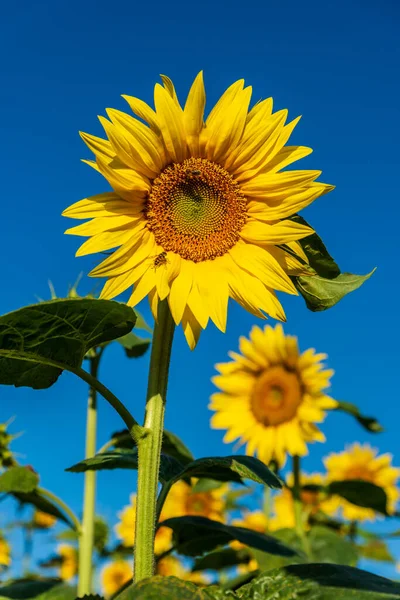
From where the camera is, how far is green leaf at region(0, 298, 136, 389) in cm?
162

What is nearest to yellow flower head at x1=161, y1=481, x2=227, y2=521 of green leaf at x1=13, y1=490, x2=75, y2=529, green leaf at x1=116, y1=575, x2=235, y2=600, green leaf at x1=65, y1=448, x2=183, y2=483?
green leaf at x1=13, y1=490, x2=75, y2=529

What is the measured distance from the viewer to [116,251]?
217cm

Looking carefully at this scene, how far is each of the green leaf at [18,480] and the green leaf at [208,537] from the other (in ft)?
2.12

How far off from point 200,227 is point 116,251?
35cm

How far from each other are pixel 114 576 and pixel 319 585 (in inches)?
216

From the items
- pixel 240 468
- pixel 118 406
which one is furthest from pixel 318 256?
pixel 118 406

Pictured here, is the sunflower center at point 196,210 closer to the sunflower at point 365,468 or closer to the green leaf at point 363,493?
the green leaf at point 363,493

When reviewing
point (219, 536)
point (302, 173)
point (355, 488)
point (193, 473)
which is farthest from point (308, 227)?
point (355, 488)

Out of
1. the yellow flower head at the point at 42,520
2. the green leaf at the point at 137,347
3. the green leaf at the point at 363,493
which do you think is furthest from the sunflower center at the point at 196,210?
the yellow flower head at the point at 42,520

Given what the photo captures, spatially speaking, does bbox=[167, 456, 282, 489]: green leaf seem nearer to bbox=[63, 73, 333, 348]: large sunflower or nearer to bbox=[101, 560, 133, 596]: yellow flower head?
bbox=[63, 73, 333, 348]: large sunflower

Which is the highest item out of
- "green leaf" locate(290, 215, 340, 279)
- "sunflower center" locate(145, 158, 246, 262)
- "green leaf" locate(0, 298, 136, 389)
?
"sunflower center" locate(145, 158, 246, 262)

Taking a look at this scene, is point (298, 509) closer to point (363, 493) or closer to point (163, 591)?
point (363, 493)

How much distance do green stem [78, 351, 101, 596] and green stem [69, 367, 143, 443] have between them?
3.79 feet

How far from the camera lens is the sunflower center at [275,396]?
16.4ft
